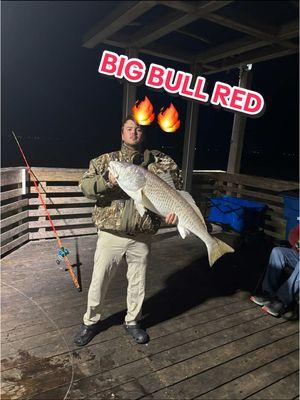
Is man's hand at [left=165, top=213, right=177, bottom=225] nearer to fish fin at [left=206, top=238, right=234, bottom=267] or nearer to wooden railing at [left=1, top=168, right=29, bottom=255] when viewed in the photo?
fish fin at [left=206, top=238, right=234, bottom=267]

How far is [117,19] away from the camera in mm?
4988

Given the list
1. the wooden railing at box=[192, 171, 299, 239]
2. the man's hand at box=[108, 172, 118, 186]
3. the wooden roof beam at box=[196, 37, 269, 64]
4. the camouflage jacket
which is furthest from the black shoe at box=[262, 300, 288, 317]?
the wooden roof beam at box=[196, 37, 269, 64]

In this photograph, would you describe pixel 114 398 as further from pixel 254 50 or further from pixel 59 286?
pixel 254 50

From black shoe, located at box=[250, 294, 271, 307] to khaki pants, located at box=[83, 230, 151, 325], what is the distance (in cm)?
187

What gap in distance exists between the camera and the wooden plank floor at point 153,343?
2.70m

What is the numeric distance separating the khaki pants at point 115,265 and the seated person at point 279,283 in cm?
190

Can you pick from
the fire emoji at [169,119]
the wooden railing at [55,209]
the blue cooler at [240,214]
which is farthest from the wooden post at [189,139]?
the wooden railing at [55,209]

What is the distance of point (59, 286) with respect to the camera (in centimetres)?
447

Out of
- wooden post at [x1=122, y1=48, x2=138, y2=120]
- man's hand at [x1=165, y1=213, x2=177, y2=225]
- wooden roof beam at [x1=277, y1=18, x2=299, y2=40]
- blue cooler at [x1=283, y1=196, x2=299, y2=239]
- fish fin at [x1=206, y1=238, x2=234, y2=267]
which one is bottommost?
blue cooler at [x1=283, y1=196, x2=299, y2=239]

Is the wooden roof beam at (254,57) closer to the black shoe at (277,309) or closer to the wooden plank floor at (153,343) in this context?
the wooden plank floor at (153,343)

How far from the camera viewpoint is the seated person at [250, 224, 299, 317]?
4043 mm

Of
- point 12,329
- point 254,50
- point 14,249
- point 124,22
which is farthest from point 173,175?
point 254,50

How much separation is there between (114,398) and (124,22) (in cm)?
512

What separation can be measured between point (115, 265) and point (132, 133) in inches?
51.9
